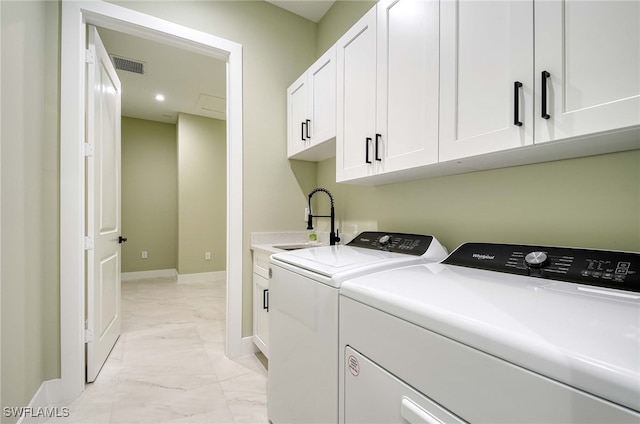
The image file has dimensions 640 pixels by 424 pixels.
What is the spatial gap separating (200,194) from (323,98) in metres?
3.49

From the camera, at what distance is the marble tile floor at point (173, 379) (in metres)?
1.57

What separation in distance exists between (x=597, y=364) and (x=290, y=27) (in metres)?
2.92

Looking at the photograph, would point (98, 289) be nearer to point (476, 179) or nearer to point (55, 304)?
point (55, 304)

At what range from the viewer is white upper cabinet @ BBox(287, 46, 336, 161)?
6.28 ft

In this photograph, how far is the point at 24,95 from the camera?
139cm

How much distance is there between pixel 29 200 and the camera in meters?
1.46

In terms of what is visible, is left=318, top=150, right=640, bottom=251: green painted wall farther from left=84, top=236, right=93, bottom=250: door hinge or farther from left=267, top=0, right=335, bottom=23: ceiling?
left=84, top=236, right=93, bottom=250: door hinge

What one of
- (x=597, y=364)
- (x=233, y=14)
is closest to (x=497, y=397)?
(x=597, y=364)

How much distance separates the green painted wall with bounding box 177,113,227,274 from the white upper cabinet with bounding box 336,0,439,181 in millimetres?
3585

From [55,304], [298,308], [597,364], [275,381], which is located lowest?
[275,381]

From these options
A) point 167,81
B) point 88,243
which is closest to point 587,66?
point 88,243

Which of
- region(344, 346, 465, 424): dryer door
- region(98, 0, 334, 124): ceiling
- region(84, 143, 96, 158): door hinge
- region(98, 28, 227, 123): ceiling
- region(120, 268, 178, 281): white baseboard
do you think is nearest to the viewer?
region(344, 346, 465, 424): dryer door

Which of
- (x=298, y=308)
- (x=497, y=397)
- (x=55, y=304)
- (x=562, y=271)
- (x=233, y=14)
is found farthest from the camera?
(x=233, y=14)

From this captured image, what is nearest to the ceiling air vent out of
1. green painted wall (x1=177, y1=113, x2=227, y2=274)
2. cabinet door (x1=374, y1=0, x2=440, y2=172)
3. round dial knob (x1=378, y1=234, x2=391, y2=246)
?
green painted wall (x1=177, y1=113, x2=227, y2=274)
